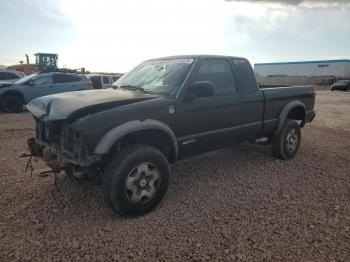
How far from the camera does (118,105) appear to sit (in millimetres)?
3350

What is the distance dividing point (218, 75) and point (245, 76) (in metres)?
0.60

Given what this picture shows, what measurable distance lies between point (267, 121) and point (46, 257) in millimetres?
3948

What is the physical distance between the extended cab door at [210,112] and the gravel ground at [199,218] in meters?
0.68

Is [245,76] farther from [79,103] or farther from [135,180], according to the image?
[79,103]

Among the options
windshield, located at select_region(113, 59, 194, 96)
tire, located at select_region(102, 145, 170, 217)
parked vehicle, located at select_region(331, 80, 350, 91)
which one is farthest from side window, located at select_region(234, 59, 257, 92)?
parked vehicle, located at select_region(331, 80, 350, 91)

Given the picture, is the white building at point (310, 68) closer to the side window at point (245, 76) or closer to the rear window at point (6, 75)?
the rear window at point (6, 75)

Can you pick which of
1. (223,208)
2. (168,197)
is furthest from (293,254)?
(168,197)

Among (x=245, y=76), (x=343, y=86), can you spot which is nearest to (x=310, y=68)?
(x=343, y=86)

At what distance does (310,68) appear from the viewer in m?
62.0

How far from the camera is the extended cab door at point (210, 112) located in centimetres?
382

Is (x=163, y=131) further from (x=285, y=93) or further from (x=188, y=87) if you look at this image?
(x=285, y=93)

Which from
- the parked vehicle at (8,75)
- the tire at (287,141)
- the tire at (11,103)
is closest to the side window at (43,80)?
the tire at (11,103)

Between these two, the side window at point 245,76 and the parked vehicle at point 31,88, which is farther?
the parked vehicle at point 31,88

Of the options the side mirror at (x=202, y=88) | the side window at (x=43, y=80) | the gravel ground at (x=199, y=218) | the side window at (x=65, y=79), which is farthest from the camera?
the side window at (x=65, y=79)
